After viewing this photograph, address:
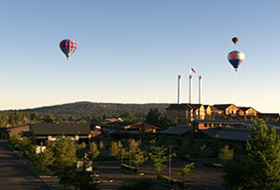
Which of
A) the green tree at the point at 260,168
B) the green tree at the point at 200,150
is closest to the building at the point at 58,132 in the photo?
the green tree at the point at 200,150

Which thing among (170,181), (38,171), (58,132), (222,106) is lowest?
(38,171)

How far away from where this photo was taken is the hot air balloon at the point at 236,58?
7799 centimetres

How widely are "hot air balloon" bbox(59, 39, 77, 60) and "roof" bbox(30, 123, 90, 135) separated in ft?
104

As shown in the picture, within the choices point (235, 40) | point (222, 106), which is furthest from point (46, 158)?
point (222, 106)

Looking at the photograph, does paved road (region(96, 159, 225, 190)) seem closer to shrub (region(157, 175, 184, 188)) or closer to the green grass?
shrub (region(157, 175, 184, 188))

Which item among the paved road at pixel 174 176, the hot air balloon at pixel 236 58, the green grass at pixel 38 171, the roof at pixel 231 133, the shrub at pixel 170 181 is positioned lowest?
the green grass at pixel 38 171

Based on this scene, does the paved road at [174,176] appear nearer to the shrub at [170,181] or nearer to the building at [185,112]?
the shrub at [170,181]

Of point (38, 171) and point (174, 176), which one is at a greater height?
point (174, 176)

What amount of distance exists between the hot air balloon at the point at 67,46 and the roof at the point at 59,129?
31.8m

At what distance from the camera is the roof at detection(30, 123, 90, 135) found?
99.8m

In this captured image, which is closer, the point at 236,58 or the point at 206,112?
the point at 236,58

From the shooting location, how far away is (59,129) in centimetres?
10250

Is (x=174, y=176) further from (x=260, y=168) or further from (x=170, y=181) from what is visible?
(x=260, y=168)

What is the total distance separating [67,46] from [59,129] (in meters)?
35.1
